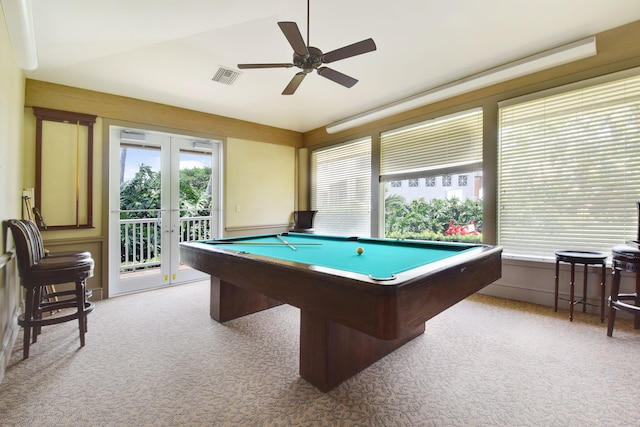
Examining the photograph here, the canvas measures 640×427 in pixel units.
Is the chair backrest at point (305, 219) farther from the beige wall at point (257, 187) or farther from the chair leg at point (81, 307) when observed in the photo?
the chair leg at point (81, 307)

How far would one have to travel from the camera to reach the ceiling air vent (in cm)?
347

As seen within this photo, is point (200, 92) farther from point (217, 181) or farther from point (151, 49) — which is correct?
point (217, 181)

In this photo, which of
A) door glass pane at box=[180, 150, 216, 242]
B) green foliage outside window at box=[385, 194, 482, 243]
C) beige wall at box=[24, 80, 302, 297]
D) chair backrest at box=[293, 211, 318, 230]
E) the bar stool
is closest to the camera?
the bar stool

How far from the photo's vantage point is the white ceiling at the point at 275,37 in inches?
96.1

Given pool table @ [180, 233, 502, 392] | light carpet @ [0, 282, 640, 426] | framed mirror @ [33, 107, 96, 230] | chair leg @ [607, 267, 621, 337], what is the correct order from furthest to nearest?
framed mirror @ [33, 107, 96, 230], chair leg @ [607, 267, 621, 337], light carpet @ [0, 282, 640, 426], pool table @ [180, 233, 502, 392]

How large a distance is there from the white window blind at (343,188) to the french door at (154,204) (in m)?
2.04

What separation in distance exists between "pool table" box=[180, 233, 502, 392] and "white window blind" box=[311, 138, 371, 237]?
2.28 m

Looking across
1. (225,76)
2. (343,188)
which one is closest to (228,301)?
(225,76)

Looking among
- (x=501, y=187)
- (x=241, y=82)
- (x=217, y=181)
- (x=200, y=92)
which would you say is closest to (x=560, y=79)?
(x=501, y=187)

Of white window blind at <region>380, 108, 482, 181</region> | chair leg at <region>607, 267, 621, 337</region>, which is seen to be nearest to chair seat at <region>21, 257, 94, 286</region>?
white window blind at <region>380, 108, 482, 181</region>

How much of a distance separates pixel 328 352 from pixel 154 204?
3.63m

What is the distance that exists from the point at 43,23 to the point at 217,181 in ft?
8.89

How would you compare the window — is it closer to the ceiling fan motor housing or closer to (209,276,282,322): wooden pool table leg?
the ceiling fan motor housing

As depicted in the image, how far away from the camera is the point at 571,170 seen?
3010 millimetres
